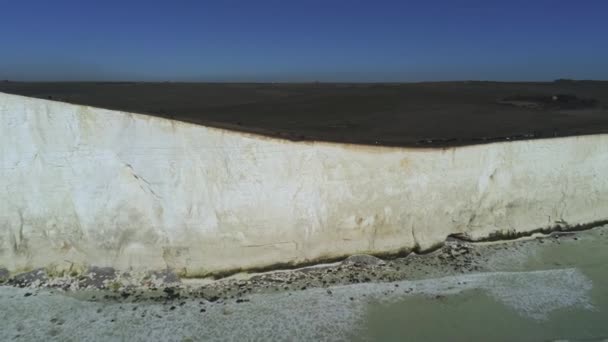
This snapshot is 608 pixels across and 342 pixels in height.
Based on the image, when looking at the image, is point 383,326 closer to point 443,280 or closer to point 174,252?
point 443,280

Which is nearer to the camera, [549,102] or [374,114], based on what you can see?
[374,114]

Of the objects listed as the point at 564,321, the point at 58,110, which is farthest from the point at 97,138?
the point at 564,321

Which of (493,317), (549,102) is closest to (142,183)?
(493,317)

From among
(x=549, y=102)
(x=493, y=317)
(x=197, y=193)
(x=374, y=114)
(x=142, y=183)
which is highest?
(x=549, y=102)

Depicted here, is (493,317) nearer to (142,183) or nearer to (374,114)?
(142,183)

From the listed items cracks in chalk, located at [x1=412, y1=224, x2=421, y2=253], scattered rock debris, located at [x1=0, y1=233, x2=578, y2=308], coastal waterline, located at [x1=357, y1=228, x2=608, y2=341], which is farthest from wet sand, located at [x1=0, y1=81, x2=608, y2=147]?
coastal waterline, located at [x1=357, y1=228, x2=608, y2=341]

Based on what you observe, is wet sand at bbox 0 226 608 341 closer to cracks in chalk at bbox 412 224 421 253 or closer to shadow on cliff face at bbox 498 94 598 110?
cracks in chalk at bbox 412 224 421 253
